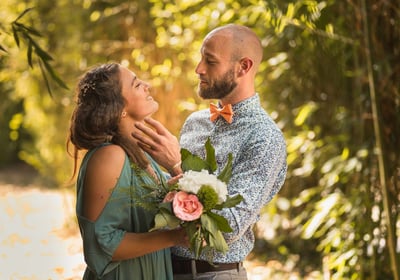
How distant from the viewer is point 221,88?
256 cm

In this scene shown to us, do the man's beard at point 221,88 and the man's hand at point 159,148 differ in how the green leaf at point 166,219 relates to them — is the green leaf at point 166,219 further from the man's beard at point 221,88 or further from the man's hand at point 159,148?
the man's beard at point 221,88

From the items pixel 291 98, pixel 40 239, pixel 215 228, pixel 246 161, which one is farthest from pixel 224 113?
pixel 40 239

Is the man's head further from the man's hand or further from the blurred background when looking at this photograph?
the blurred background

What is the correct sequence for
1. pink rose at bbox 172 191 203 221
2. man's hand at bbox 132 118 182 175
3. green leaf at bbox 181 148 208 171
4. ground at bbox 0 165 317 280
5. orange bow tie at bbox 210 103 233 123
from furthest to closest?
ground at bbox 0 165 317 280 < orange bow tie at bbox 210 103 233 123 < man's hand at bbox 132 118 182 175 < green leaf at bbox 181 148 208 171 < pink rose at bbox 172 191 203 221

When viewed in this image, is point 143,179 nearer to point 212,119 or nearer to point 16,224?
point 212,119

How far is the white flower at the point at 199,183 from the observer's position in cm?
205

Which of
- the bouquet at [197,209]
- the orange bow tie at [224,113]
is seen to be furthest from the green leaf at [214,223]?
the orange bow tie at [224,113]

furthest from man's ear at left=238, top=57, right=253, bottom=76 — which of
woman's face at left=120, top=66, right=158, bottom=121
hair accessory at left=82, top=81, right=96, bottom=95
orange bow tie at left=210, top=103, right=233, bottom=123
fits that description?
hair accessory at left=82, top=81, right=96, bottom=95

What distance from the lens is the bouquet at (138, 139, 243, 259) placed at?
2.04 m

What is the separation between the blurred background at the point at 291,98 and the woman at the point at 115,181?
0.32m

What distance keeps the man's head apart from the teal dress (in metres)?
0.43

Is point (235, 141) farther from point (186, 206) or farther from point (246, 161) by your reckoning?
point (186, 206)

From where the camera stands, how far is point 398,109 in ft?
13.3

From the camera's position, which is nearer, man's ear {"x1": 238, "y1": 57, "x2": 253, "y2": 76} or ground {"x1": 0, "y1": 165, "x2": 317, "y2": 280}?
man's ear {"x1": 238, "y1": 57, "x2": 253, "y2": 76}
